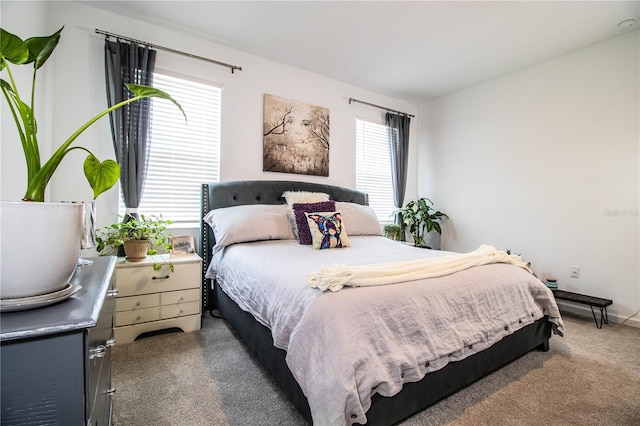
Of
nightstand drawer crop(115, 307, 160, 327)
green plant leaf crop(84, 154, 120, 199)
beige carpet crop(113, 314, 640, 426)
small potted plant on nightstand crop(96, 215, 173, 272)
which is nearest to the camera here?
green plant leaf crop(84, 154, 120, 199)

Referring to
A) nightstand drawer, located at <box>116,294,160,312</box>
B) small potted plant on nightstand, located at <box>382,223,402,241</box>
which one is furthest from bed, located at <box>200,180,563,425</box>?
small potted plant on nightstand, located at <box>382,223,402,241</box>

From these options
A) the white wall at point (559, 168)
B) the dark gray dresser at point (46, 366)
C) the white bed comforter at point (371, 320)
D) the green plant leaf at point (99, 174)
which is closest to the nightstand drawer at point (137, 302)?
the white bed comforter at point (371, 320)

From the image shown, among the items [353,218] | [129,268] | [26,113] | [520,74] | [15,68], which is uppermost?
[520,74]

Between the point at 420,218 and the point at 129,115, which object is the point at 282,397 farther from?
the point at 420,218

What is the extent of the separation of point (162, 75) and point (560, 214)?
4.37 m

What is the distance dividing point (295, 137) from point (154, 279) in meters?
2.15

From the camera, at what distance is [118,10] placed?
2549mm

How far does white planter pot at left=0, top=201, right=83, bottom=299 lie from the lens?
2.19 feet

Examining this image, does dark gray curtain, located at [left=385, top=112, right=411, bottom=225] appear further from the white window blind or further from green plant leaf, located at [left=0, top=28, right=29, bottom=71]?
green plant leaf, located at [left=0, top=28, right=29, bottom=71]

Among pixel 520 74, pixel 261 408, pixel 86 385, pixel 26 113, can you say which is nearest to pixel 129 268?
pixel 261 408

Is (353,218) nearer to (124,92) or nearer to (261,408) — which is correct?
(261,408)

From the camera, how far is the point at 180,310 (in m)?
2.36

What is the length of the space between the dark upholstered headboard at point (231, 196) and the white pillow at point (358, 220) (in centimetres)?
54

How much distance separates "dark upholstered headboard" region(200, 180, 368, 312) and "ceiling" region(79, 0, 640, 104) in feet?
4.51
